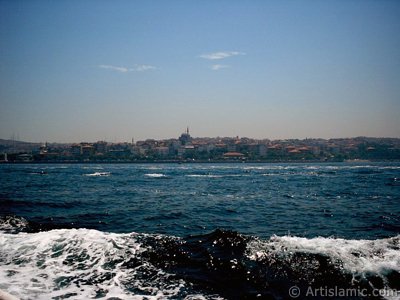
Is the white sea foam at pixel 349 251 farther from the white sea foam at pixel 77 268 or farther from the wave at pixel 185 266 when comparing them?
the white sea foam at pixel 77 268

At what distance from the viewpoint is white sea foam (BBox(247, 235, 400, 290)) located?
6.05 metres

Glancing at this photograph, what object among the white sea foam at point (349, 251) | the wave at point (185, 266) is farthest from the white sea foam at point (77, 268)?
the white sea foam at point (349, 251)

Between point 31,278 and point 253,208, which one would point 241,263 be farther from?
point 253,208

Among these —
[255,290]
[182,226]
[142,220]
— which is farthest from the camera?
[142,220]

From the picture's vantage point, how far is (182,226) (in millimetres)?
10969

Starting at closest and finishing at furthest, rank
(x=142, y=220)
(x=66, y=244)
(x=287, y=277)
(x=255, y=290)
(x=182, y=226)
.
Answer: (x=255, y=290)
(x=287, y=277)
(x=66, y=244)
(x=182, y=226)
(x=142, y=220)

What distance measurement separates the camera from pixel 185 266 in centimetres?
650

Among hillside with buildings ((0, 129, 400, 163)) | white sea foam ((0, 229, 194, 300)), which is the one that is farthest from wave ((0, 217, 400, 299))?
hillside with buildings ((0, 129, 400, 163))

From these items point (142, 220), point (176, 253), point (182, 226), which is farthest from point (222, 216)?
point (176, 253)

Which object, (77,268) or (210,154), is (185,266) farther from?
(210,154)

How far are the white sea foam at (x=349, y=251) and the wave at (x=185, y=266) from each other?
0.9 inches

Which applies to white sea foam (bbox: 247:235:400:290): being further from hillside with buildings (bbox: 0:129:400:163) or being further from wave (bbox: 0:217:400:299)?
hillside with buildings (bbox: 0:129:400:163)

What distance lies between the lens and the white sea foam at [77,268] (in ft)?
17.4

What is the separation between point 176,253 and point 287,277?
9.63ft
